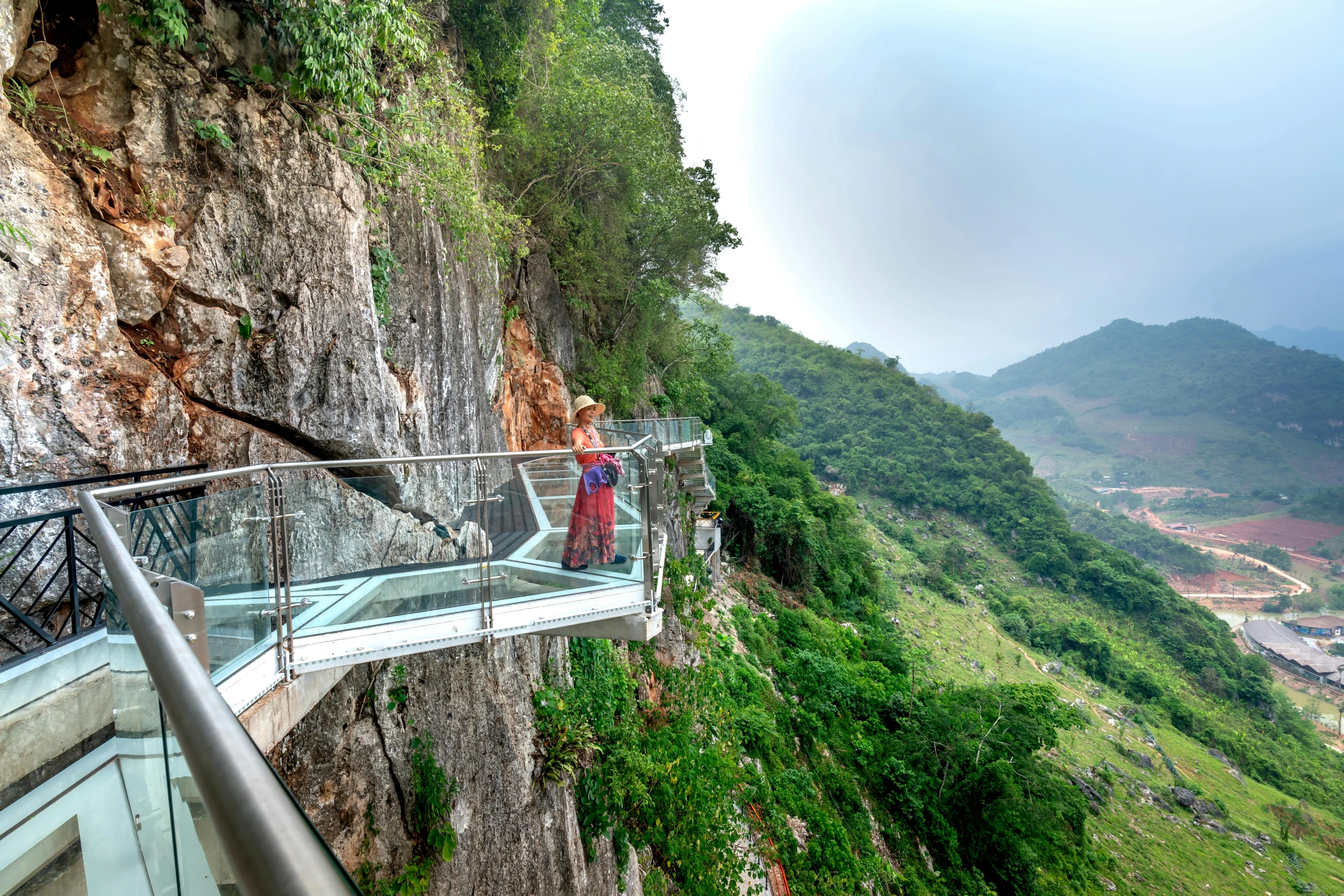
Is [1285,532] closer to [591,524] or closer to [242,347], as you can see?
[591,524]

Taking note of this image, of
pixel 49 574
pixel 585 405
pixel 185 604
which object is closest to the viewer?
pixel 185 604

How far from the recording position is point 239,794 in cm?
45

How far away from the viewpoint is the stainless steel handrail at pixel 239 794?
36cm

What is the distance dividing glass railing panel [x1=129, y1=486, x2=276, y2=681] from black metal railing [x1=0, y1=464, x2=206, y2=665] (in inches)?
19.0

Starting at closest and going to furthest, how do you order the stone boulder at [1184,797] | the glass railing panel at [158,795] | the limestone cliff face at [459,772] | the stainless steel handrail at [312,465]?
the glass railing panel at [158,795] → the stainless steel handrail at [312,465] → the limestone cliff face at [459,772] → the stone boulder at [1184,797]

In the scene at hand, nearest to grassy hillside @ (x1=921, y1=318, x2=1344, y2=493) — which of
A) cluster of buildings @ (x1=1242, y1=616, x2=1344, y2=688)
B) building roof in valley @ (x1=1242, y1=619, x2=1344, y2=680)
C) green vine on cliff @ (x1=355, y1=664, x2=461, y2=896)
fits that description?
cluster of buildings @ (x1=1242, y1=616, x2=1344, y2=688)

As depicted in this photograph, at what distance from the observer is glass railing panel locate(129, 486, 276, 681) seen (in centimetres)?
279

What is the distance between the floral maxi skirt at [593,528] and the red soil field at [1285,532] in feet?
362

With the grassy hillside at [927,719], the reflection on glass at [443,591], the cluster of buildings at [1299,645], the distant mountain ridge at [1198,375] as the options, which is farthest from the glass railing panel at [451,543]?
the distant mountain ridge at [1198,375]

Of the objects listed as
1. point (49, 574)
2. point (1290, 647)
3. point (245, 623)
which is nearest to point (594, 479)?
point (245, 623)

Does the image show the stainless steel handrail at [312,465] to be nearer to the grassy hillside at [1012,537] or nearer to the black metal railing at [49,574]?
the black metal railing at [49,574]

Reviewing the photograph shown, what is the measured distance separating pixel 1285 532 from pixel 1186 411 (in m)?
46.1

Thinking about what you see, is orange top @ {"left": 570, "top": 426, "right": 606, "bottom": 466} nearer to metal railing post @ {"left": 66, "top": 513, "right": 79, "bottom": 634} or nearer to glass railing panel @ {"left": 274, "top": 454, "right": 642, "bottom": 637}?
glass railing panel @ {"left": 274, "top": 454, "right": 642, "bottom": 637}

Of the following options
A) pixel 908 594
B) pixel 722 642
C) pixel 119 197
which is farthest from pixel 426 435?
pixel 908 594
